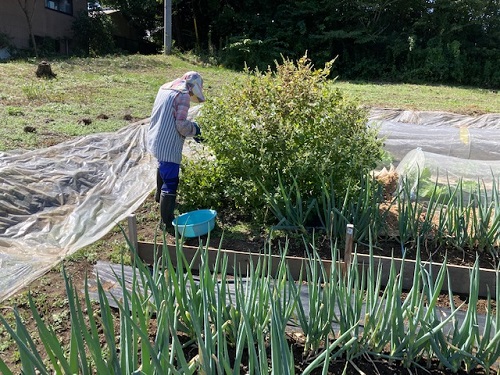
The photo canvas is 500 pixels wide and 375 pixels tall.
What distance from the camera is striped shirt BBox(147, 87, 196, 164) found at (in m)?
3.61

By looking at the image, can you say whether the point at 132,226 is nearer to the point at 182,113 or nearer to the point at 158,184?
the point at 182,113

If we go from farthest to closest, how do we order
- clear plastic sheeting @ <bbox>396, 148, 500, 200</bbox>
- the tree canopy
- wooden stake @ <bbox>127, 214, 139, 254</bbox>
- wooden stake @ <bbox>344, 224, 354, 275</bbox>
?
the tree canopy → clear plastic sheeting @ <bbox>396, 148, 500, 200</bbox> → wooden stake @ <bbox>127, 214, 139, 254</bbox> → wooden stake @ <bbox>344, 224, 354, 275</bbox>

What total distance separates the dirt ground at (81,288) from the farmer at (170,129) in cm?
37

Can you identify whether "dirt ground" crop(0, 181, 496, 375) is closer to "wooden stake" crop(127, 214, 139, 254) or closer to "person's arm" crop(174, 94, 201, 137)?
"wooden stake" crop(127, 214, 139, 254)

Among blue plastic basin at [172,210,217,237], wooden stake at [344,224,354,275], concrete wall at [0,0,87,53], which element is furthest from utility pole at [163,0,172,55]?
wooden stake at [344,224,354,275]

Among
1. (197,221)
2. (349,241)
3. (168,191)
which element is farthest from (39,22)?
(349,241)

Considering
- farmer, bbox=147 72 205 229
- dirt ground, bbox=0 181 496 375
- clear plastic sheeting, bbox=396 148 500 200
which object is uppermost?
farmer, bbox=147 72 205 229

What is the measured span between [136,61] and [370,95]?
7.30 meters

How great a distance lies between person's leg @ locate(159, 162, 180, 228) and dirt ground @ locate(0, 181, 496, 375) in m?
0.20

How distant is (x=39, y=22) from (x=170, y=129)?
16.4 metres

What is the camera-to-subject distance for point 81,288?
2877mm

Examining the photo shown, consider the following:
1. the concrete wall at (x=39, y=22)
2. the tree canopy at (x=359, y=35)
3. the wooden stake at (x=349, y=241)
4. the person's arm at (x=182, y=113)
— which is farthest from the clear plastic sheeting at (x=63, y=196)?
the tree canopy at (x=359, y=35)

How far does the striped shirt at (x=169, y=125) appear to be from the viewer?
11.8 ft

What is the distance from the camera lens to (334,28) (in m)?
19.9
